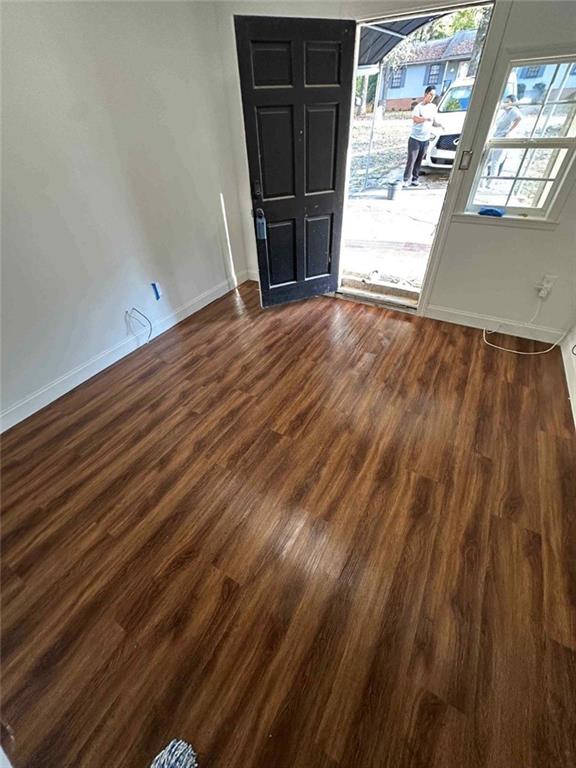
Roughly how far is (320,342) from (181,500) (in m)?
1.55

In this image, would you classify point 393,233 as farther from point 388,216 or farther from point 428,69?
point 428,69

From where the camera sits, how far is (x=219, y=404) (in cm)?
203

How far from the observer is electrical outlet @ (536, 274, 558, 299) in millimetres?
2182

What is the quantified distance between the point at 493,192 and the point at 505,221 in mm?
236

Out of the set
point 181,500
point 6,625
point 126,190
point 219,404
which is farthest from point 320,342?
point 6,625

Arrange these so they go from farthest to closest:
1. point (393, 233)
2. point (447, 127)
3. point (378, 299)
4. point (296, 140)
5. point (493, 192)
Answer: point (447, 127), point (393, 233), point (378, 299), point (296, 140), point (493, 192)

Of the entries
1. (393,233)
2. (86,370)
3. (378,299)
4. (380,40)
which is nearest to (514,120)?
(378,299)

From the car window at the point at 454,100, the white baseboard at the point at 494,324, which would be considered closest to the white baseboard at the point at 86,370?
the white baseboard at the point at 494,324

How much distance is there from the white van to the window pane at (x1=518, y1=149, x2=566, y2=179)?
11.5 ft

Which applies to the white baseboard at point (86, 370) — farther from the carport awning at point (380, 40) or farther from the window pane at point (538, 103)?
the carport awning at point (380, 40)

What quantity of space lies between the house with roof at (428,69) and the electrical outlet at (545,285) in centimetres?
549

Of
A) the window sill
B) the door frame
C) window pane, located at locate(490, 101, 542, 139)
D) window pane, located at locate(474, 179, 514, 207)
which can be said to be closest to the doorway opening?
the door frame

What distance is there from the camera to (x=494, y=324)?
8.21ft

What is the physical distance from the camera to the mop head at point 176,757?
2.82 ft
